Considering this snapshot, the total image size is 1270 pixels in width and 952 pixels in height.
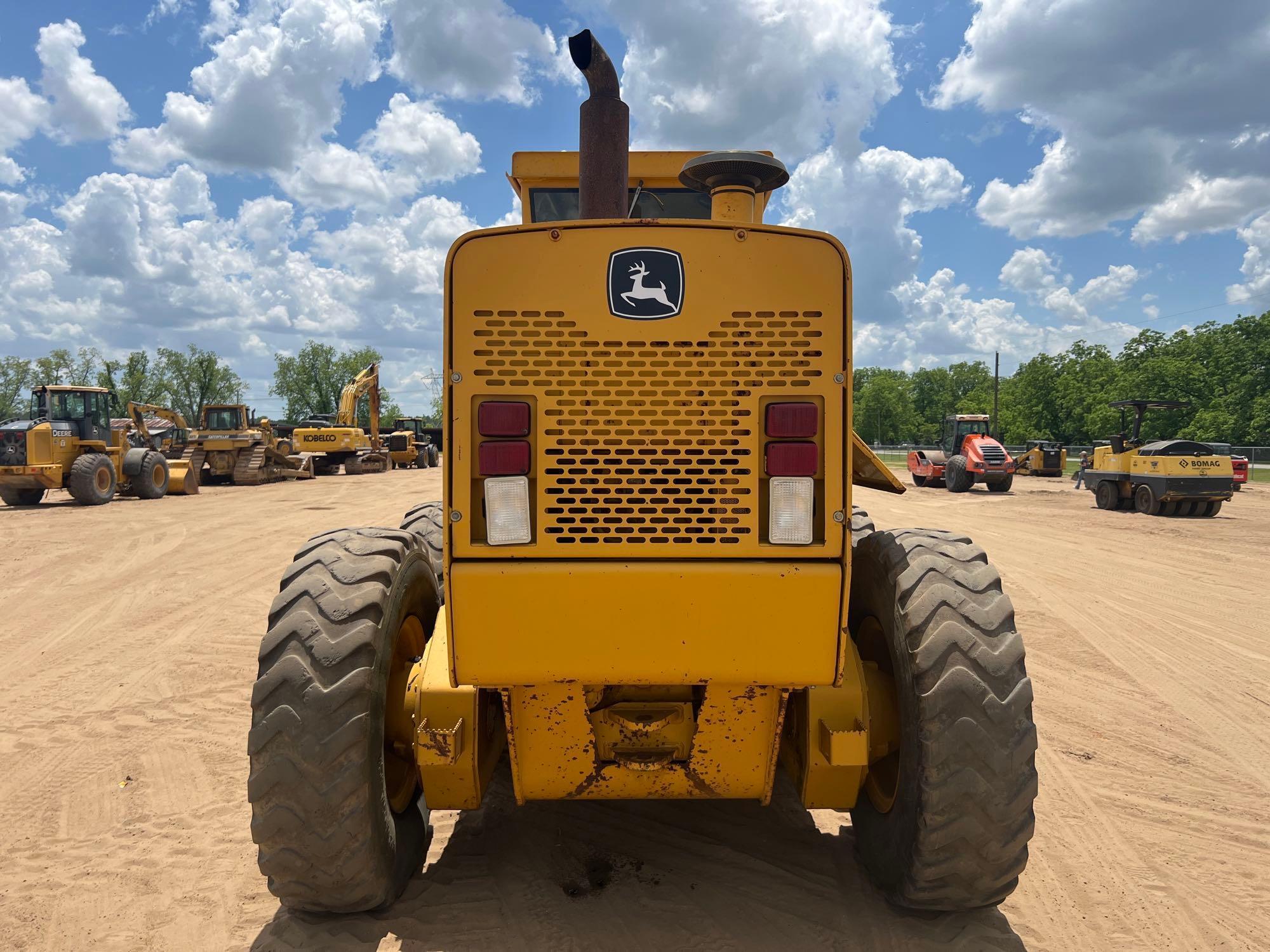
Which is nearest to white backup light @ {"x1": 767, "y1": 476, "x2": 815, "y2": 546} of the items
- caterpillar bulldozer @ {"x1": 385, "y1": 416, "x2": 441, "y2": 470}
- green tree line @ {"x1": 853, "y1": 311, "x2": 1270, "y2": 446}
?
caterpillar bulldozer @ {"x1": 385, "y1": 416, "x2": 441, "y2": 470}

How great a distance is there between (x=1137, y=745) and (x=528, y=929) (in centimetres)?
393

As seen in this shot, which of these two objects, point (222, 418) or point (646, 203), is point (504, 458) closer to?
point (646, 203)

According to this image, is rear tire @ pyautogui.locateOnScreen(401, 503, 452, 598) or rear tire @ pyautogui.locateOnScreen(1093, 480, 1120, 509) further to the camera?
rear tire @ pyautogui.locateOnScreen(1093, 480, 1120, 509)

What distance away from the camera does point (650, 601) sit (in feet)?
7.62

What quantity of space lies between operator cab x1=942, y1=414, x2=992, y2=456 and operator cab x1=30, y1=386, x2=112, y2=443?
2524 cm

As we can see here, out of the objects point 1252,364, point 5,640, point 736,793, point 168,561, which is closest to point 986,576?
point 736,793

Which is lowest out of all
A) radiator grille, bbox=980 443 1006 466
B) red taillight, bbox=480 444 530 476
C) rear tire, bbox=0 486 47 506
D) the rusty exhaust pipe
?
A: rear tire, bbox=0 486 47 506

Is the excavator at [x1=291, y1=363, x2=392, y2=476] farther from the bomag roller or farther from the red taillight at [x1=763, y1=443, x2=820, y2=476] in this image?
the red taillight at [x1=763, y1=443, x2=820, y2=476]

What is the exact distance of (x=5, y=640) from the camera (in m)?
7.02

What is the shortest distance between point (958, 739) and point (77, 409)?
72.9 ft

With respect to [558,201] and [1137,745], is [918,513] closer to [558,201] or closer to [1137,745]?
[1137,745]

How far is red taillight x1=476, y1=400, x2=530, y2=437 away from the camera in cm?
232

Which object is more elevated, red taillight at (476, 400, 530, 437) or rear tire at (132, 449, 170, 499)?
red taillight at (476, 400, 530, 437)

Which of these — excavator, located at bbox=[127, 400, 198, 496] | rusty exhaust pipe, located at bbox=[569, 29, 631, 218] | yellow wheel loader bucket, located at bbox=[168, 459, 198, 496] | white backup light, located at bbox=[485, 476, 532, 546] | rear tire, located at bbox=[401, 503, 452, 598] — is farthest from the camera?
excavator, located at bbox=[127, 400, 198, 496]
